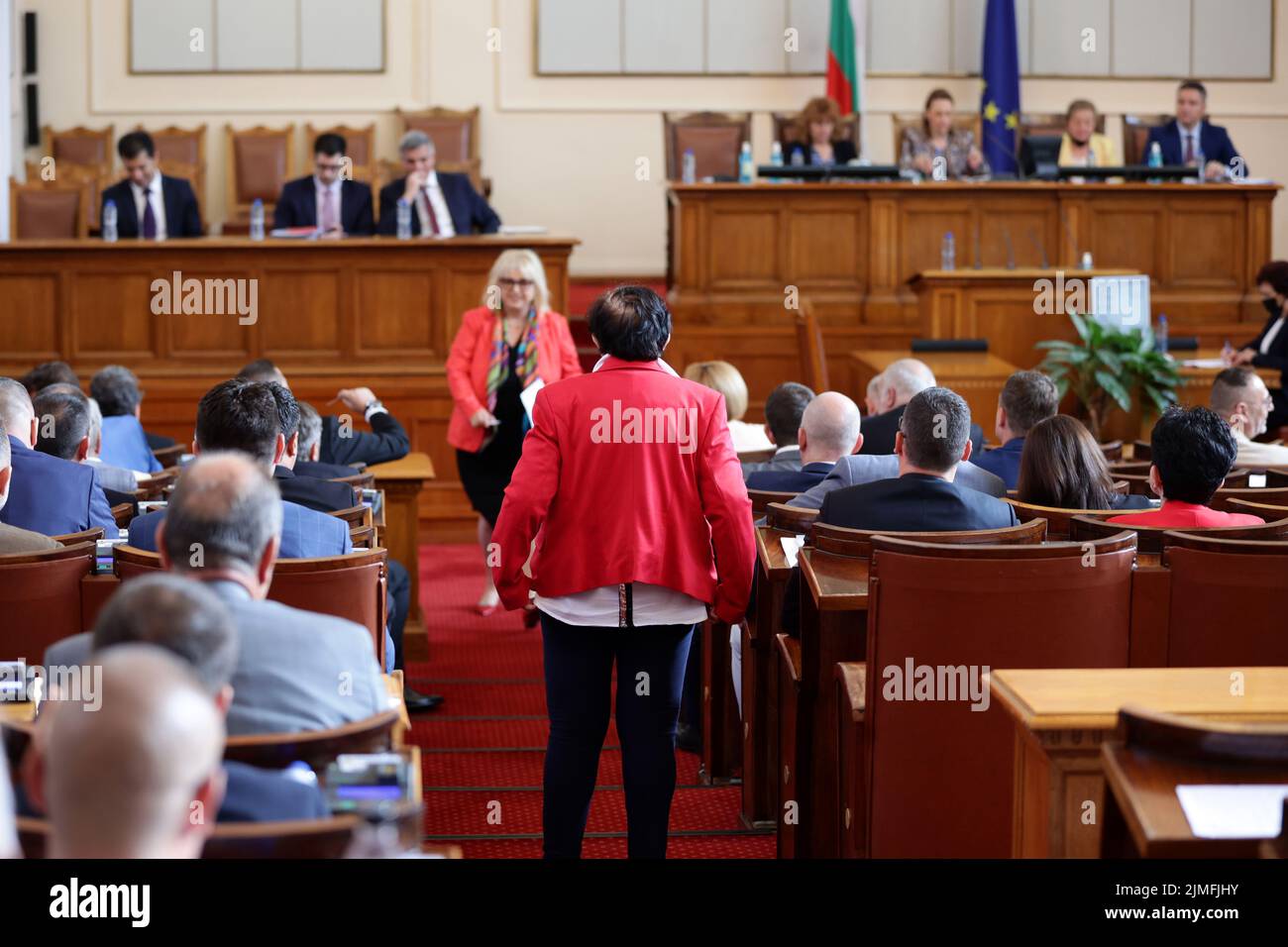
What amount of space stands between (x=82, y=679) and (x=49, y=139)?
1061cm

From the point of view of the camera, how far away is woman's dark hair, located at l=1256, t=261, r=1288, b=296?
8.56 metres

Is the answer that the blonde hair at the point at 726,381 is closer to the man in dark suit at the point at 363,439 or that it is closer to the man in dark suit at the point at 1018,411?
the man in dark suit at the point at 1018,411

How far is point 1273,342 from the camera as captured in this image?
846 cm

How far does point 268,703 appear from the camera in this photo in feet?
7.79

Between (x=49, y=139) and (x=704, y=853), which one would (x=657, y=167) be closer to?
(x=49, y=139)

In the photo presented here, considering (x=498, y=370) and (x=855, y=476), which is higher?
(x=498, y=370)

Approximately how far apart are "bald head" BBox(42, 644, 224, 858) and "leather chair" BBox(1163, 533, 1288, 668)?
2219 millimetres

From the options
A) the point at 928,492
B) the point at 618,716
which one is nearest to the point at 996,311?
the point at 928,492

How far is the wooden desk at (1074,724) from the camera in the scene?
7.95ft

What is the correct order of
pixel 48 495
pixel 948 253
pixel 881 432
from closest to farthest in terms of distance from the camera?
1. pixel 48 495
2. pixel 881 432
3. pixel 948 253

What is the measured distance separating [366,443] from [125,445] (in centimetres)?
85

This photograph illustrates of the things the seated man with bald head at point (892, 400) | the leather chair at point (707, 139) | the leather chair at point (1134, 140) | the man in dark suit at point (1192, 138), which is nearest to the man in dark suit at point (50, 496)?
the seated man with bald head at point (892, 400)

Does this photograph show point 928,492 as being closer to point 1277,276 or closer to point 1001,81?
point 1277,276

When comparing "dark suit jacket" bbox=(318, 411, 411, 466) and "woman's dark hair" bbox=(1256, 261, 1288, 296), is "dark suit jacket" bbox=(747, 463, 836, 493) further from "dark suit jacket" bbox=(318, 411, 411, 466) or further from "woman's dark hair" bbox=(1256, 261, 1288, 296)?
"woman's dark hair" bbox=(1256, 261, 1288, 296)
